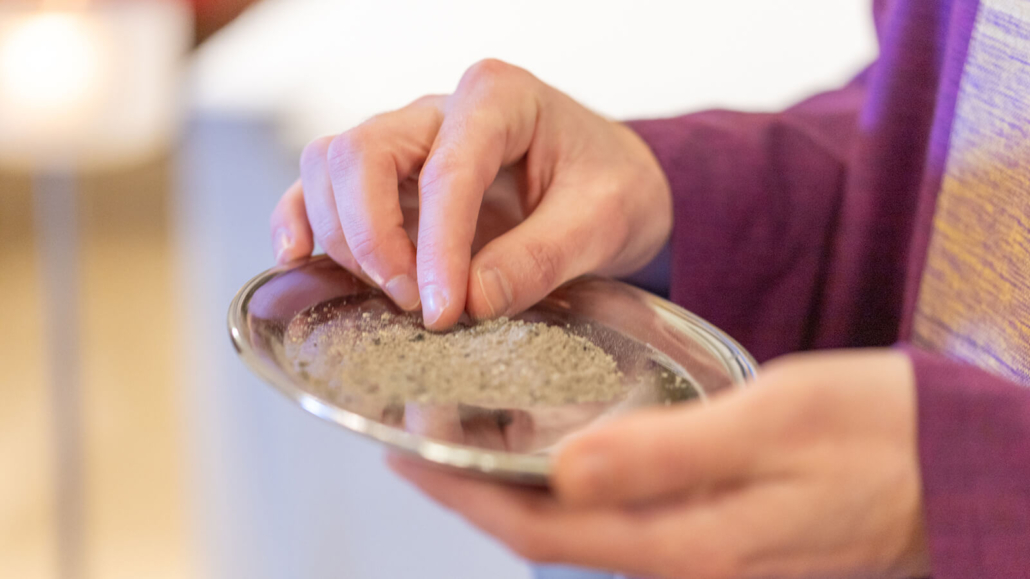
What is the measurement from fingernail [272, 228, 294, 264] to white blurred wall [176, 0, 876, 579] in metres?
0.43

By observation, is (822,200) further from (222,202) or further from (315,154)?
(222,202)

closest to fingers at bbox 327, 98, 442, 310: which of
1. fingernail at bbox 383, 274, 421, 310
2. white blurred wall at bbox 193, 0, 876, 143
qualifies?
fingernail at bbox 383, 274, 421, 310

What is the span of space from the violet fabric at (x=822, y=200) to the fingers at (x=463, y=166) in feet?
0.28

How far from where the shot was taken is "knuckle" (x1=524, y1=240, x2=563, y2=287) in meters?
0.31

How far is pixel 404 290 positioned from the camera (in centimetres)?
30

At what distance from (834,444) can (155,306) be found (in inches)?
44.1

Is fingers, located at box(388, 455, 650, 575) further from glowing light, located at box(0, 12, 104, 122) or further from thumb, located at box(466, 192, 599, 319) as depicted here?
glowing light, located at box(0, 12, 104, 122)

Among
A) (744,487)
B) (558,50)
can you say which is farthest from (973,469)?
(558,50)

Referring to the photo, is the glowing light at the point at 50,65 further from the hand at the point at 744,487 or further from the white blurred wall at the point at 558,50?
the hand at the point at 744,487

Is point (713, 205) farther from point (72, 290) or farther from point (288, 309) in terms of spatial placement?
point (72, 290)

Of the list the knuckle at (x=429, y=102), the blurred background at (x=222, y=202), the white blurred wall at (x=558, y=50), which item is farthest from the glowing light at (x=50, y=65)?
the knuckle at (x=429, y=102)

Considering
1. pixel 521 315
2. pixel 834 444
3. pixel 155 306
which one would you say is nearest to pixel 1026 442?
pixel 834 444

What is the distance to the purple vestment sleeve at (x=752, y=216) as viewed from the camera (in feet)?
1.29

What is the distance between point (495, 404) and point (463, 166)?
0.11 m
